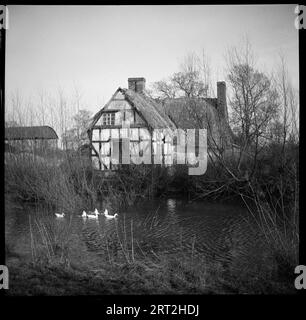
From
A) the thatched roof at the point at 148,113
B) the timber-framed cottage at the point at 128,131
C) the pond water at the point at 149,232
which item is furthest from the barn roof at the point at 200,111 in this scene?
the thatched roof at the point at 148,113

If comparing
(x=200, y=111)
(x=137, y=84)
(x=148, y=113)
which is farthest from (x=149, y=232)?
(x=137, y=84)

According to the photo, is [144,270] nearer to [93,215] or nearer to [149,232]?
[149,232]

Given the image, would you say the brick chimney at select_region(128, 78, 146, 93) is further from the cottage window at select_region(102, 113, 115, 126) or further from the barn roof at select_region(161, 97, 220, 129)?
the barn roof at select_region(161, 97, 220, 129)

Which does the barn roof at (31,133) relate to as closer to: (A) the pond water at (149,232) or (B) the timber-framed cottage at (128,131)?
(A) the pond water at (149,232)

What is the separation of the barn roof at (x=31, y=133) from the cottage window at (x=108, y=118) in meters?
6.57

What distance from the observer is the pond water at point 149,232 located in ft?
18.9

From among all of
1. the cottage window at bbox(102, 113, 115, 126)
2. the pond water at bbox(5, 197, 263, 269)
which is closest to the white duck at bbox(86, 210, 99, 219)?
the pond water at bbox(5, 197, 263, 269)

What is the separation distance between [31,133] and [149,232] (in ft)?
15.8

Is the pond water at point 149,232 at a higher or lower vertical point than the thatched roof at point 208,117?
lower

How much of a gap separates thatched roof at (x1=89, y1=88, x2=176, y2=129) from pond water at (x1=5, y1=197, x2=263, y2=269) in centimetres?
569

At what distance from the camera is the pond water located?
5770mm

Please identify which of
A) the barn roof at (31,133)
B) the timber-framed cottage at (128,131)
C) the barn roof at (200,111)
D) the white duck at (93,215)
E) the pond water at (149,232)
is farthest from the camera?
the timber-framed cottage at (128,131)
